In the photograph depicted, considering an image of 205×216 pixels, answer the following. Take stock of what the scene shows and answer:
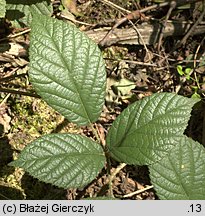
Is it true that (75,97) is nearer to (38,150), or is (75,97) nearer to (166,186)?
(38,150)

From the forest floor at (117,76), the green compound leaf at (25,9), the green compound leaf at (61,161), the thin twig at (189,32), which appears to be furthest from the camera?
the thin twig at (189,32)

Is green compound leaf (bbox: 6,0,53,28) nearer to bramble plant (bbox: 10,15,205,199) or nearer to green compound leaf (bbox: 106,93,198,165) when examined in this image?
bramble plant (bbox: 10,15,205,199)

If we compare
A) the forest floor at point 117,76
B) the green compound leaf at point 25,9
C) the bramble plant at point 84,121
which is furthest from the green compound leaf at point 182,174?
the green compound leaf at point 25,9

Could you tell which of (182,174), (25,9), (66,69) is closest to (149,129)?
(182,174)

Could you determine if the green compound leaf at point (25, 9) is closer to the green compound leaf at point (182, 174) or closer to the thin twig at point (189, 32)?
the thin twig at point (189, 32)

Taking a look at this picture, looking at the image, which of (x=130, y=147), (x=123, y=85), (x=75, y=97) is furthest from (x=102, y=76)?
(x=123, y=85)

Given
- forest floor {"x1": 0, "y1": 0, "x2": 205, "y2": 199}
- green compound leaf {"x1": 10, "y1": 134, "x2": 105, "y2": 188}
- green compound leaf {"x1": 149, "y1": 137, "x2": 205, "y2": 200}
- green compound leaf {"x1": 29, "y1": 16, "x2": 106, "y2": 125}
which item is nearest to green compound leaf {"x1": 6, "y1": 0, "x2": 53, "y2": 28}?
forest floor {"x1": 0, "y1": 0, "x2": 205, "y2": 199}
